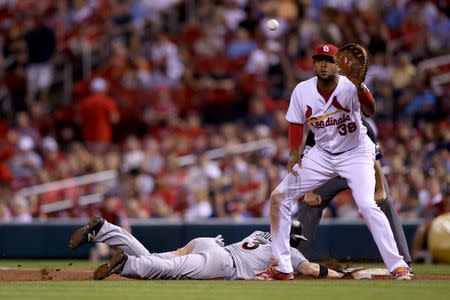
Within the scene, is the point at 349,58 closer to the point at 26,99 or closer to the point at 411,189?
the point at 411,189

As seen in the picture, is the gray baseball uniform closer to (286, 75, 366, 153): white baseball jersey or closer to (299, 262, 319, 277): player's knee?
(299, 262, 319, 277): player's knee

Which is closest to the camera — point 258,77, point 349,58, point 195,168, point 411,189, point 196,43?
point 349,58

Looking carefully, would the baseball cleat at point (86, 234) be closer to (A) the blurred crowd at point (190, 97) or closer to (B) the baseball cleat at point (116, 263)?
(B) the baseball cleat at point (116, 263)

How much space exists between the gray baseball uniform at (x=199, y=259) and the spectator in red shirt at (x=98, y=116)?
9.79 m

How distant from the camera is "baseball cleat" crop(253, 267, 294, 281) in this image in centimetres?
1116

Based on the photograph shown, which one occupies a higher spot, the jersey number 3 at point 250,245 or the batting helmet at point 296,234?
the batting helmet at point 296,234

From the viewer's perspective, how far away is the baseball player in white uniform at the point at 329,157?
1102 cm

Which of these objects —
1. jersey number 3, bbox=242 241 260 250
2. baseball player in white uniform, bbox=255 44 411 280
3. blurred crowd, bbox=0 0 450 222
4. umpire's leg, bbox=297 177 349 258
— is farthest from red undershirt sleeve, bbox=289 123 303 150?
blurred crowd, bbox=0 0 450 222

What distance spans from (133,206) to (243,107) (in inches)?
131

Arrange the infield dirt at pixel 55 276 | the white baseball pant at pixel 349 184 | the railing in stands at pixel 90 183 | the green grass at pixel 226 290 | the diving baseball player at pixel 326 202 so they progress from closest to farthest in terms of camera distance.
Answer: the green grass at pixel 226 290 < the white baseball pant at pixel 349 184 < the infield dirt at pixel 55 276 < the diving baseball player at pixel 326 202 < the railing in stands at pixel 90 183

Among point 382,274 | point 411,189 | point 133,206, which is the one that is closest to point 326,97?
point 382,274

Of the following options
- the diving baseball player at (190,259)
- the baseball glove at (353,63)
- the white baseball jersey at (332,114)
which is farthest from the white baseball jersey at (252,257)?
the baseball glove at (353,63)

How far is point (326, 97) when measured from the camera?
1116 cm

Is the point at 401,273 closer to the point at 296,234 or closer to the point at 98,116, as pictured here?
the point at 296,234
